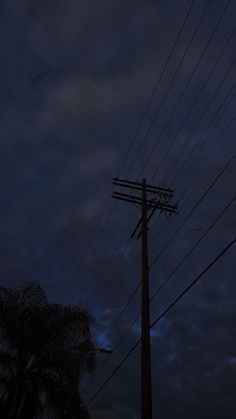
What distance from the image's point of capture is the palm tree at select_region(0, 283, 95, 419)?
20453 mm

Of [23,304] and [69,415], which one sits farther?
[23,304]

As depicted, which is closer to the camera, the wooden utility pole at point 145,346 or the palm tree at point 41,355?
the wooden utility pole at point 145,346

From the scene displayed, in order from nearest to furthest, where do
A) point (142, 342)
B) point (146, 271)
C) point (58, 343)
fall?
point (142, 342) → point (146, 271) → point (58, 343)

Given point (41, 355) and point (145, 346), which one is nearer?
point (145, 346)

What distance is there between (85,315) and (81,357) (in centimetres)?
175

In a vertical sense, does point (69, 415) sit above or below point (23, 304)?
below

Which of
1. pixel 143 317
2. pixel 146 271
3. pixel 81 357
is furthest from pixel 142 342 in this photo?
pixel 81 357

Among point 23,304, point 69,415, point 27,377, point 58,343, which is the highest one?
point 23,304

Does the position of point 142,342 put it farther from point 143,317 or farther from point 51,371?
point 51,371

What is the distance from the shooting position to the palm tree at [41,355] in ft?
67.1

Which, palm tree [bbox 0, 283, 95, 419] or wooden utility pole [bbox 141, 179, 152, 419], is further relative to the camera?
palm tree [bbox 0, 283, 95, 419]

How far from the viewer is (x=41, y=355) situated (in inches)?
828

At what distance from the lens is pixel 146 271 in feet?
61.4

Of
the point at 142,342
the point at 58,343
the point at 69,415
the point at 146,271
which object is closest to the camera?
the point at 142,342
